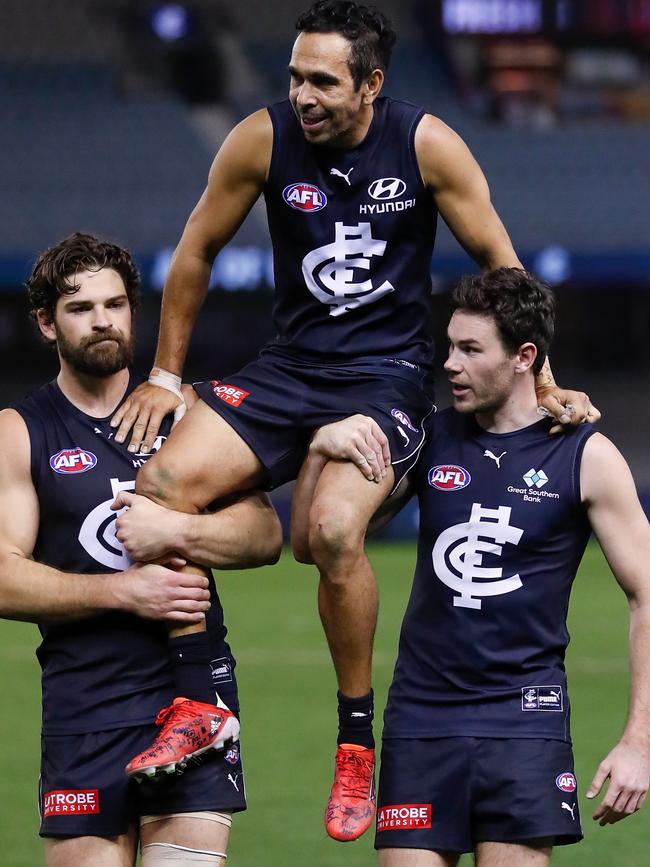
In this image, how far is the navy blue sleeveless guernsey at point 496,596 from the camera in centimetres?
410

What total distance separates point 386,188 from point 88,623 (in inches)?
59.7

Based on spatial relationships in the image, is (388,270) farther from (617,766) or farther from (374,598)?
(617,766)

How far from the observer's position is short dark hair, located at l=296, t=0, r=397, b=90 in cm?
420

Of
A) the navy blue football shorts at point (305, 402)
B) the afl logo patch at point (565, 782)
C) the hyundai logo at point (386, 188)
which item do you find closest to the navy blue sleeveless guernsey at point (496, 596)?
the afl logo patch at point (565, 782)

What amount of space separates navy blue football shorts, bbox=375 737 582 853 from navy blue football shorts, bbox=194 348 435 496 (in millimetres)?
798

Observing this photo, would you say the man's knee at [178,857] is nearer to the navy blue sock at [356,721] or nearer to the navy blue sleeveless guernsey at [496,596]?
the navy blue sock at [356,721]

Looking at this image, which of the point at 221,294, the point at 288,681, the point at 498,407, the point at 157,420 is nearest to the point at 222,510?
the point at 157,420

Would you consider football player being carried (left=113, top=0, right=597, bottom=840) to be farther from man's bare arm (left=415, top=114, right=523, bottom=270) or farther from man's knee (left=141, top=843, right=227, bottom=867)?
man's knee (left=141, top=843, right=227, bottom=867)

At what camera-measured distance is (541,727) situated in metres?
4.08

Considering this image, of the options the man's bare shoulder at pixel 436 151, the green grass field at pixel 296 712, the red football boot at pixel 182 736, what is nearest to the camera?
the red football boot at pixel 182 736

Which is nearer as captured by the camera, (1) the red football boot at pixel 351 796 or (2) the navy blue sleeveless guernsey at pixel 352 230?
(1) the red football boot at pixel 351 796

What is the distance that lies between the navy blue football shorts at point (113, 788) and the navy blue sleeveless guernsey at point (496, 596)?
51cm

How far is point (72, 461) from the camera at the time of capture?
13.7ft

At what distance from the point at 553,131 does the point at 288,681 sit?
13450 mm
